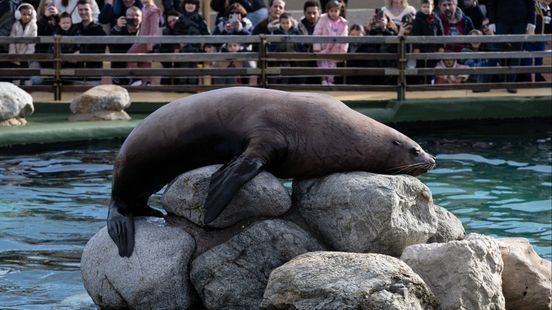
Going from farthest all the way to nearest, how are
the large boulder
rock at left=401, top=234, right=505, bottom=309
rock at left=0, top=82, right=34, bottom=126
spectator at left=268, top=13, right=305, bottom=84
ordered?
1. spectator at left=268, top=13, right=305, bottom=84
2. the large boulder
3. rock at left=0, top=82, right=34, bottom=126
4. rock at left=401, top=234, right=505, bottom=309

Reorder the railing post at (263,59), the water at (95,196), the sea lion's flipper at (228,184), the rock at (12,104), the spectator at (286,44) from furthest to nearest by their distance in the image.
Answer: the spectator at (286,44) → the railing post at (263,59) → the rock at (12,104) → the water at (95,196) → the sea lion's flipper at (228,184)

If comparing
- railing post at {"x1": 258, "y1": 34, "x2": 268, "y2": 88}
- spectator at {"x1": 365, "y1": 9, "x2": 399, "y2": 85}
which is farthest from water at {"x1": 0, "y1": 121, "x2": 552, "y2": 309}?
railing post at {"x1": 258, "y1": 34, "x2": 268, "y2": 88}

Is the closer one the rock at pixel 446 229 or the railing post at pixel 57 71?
the rock at pixel 446 229

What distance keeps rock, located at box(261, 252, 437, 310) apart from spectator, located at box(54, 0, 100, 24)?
10456mm

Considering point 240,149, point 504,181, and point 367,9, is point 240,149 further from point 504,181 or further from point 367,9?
point 367,9

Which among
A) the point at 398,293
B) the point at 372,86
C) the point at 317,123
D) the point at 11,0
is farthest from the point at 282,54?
the point at 398,293

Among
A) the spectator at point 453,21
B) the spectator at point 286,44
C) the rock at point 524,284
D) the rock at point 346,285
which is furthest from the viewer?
the spectator at point 453,21

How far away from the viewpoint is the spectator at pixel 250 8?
1552 centimetres

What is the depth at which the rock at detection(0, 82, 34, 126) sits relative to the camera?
12.6 meters

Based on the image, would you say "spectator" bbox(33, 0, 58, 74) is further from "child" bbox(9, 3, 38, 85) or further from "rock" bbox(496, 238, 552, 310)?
"rock" bbox(496, 238, 552, 310)

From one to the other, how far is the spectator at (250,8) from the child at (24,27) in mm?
2370

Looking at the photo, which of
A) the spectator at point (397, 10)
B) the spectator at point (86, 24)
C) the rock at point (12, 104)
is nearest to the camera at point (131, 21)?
the spectator at point (86, 24)

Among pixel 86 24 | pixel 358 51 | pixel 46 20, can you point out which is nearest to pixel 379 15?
pixel 358 51

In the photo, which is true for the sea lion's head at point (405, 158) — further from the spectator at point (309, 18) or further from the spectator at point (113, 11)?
the spectator at point (113, 11)
